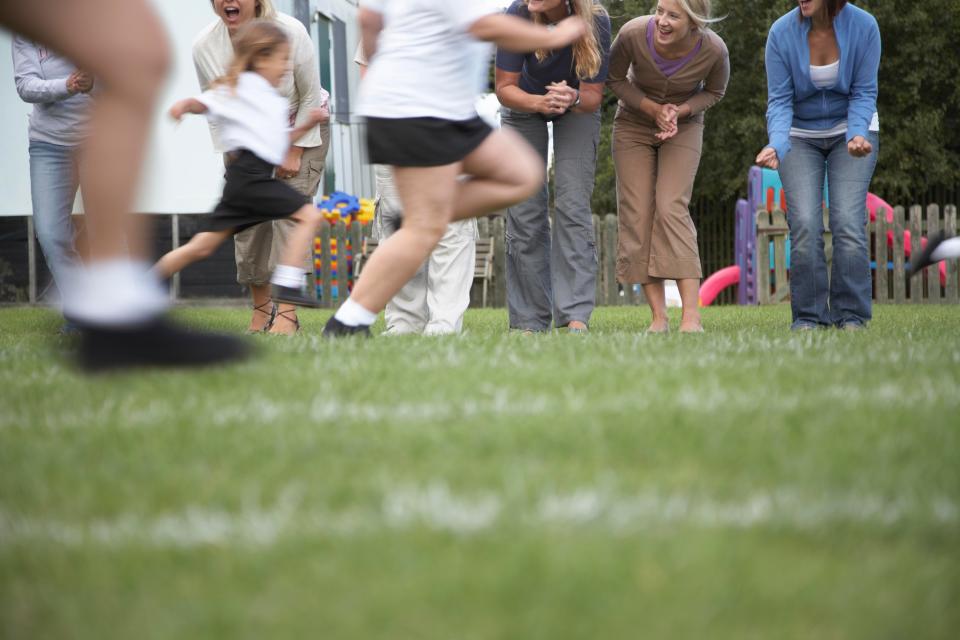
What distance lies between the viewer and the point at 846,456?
102 inches

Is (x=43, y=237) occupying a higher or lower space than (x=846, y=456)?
higher

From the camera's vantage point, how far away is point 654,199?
7.79 m

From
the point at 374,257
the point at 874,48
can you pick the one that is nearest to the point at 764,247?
the point at 874,48

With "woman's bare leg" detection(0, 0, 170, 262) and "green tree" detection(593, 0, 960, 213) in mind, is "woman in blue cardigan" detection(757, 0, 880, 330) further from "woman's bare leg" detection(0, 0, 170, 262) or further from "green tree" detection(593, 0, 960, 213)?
"green tree" detection(593, 0, 960, 213)

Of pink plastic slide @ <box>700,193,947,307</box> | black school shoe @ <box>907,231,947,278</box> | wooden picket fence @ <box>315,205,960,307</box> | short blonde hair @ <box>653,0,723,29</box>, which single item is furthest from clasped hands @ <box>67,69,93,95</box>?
pink plastic slide @ <box>700,193,947,307</box>

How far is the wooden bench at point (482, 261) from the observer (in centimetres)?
1988

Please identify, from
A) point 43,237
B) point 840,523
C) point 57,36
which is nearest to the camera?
point 840,523

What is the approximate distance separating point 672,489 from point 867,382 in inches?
61.2

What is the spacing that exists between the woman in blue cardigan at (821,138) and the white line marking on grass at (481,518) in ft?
17.4

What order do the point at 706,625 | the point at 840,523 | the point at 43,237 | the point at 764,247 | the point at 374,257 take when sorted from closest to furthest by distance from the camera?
the point at 706,625 < the point at 840,523 < the point at 374,257 < the point at 43,237 < the point at 764,247

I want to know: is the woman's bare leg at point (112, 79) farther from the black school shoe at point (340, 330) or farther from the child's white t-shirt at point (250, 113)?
the child's white t-shirt at point (250, 113)

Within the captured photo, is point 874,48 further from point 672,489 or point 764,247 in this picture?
point 764,247

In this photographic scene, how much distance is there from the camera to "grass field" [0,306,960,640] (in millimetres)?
1752

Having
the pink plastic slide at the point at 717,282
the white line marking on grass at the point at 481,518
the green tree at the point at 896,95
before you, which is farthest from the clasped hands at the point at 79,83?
the green tree at the point at 896,95
